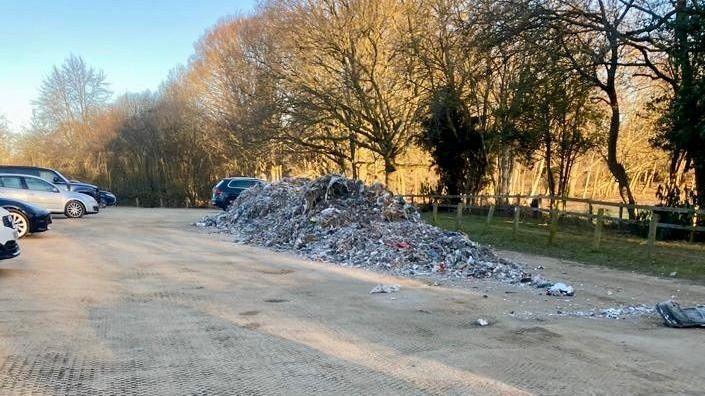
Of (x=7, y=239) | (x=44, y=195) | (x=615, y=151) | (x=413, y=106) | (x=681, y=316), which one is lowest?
(x=681, y=316)

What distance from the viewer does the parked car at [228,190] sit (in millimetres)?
27531

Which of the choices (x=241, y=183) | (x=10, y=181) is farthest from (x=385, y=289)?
(x=241, y=183)

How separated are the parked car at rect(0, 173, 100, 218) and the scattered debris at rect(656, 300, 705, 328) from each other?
19.2 metres

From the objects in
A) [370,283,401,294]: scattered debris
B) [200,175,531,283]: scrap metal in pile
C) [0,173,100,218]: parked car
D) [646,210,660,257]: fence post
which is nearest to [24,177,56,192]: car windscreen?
[0,173,100,218]: parked car

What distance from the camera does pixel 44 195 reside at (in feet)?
67.1

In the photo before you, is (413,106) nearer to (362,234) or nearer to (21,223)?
(362,234)

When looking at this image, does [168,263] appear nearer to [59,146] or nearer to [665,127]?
[665,127]

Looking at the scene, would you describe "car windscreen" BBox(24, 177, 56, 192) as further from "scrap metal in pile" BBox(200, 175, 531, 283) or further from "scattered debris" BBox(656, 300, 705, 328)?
"scattered debris" BBox(656, 300, 705, 328)

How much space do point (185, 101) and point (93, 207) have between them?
57.2 feet

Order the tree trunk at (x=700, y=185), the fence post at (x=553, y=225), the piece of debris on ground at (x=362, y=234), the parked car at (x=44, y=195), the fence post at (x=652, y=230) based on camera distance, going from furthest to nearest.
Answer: the parked car at (x=44, y=195) < the tree trunk at (x=700, y=185) < the fence post at (x=553, y=225) < the fence post at (x=652, y=230) < the piece of debris on ground at (x=362, y=234)

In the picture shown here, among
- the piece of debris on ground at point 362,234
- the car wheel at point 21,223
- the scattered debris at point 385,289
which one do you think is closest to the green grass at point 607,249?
the piece of debris on ground at point 362,234

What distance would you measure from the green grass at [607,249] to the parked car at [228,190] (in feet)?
40.1

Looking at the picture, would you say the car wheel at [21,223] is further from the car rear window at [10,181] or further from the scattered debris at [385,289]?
the scattered debris at [385,289]

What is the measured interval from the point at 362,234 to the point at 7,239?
23.5ft
